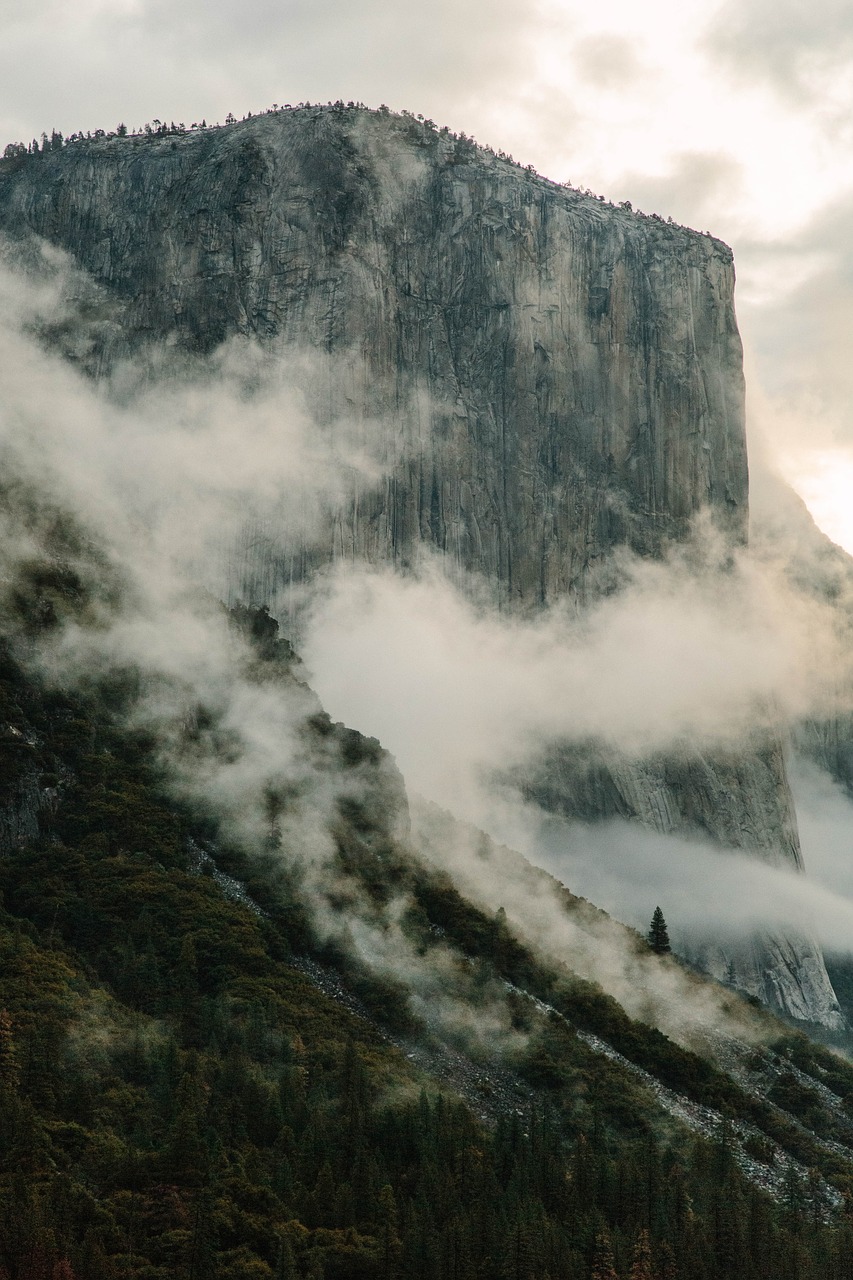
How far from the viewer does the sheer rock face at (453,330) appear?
18200cm

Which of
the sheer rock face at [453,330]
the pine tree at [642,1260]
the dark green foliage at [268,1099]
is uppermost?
the sheer rock face at [453,330]

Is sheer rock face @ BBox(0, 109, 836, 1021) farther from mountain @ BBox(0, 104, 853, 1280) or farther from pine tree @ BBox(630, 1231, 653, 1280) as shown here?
pine tree @ BBox(630, 1231, 653, 1280)

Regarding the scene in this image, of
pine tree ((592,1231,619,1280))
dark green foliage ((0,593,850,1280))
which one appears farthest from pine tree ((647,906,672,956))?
pine tree ((592,1231,619,1280))

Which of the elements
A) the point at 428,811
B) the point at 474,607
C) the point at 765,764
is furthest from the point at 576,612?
the point at 428,811

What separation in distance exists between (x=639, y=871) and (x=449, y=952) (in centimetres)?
5595

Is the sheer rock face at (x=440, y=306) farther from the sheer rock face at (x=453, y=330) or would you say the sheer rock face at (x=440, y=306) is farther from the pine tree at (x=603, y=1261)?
the pine tree at (x=603, y=1261)

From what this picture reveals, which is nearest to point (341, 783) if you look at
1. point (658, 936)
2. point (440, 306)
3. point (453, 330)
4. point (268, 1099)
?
point (658, 936)

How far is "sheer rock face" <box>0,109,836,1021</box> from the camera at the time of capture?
182 meters

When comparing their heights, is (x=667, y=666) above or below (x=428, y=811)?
above

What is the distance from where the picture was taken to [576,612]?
611ft

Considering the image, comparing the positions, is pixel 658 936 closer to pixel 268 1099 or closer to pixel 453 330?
pixel 453 330

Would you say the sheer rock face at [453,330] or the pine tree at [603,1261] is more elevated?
the sheer rock face at [453,330]

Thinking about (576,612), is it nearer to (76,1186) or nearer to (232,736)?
(232,736)

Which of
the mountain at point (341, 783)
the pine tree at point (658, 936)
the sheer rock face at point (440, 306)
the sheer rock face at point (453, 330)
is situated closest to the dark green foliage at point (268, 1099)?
the mountain at point (341, 783)
